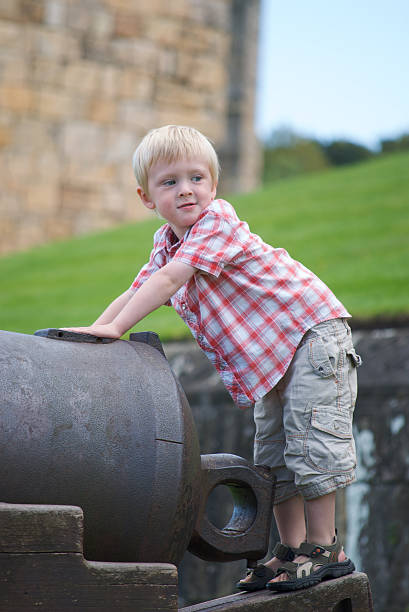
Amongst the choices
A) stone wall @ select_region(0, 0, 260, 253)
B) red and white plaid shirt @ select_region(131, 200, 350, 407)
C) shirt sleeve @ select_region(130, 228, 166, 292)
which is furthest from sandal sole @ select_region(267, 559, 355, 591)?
stone wall @ select_region(0, 0, 260, 253)

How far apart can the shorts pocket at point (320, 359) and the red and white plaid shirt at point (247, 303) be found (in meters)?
0.04

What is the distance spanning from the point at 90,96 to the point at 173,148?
1078 cm

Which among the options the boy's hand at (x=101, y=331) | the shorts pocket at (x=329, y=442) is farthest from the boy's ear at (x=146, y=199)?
the shorts pocket at (x=329, y=442)

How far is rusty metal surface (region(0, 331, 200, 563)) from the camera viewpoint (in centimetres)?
181

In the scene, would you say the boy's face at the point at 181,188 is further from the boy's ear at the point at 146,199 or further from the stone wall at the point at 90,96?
the stone wall at the point at 90,96

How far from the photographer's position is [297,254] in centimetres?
636

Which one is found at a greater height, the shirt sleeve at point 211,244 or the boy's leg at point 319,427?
the shirt sleeve at point 211,244

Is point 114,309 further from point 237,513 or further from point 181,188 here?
point 237,513

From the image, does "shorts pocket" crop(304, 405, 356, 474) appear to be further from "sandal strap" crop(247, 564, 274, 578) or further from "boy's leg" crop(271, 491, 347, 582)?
"sandal strap" crop(247, 564, 274, 578)

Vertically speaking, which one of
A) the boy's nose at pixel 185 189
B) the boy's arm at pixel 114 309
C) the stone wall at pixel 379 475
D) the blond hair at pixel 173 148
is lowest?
the stone wall at pixel 379 475

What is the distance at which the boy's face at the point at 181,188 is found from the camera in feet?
7.52

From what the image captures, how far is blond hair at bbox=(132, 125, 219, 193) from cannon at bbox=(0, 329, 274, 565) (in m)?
0.50

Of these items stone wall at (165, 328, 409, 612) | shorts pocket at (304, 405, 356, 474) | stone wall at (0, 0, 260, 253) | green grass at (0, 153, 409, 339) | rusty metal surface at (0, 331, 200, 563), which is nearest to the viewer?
rusty metal surface at (0, 331, 200, 563)

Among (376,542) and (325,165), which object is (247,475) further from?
(325,165)
